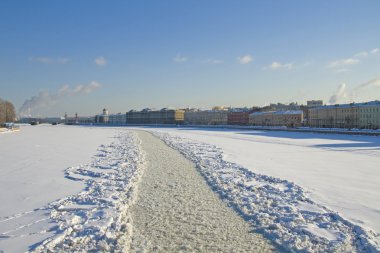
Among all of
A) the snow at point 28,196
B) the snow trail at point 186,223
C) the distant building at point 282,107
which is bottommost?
the snow trail at point 186,223

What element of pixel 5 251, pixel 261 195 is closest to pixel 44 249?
pixel 5 251

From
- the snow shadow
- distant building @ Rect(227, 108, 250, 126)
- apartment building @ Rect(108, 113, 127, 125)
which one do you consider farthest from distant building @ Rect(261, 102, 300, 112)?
the snow shadow

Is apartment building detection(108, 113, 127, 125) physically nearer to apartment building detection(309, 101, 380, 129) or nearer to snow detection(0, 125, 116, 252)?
apartment building detection(309, 101, 380, 129)

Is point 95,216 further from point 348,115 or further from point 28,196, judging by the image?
point 348,115

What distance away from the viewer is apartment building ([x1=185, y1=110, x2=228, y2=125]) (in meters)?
126

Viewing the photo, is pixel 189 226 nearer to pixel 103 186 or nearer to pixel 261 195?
pixel 261 195

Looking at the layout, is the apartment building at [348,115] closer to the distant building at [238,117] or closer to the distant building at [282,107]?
the distant building at [238,117]

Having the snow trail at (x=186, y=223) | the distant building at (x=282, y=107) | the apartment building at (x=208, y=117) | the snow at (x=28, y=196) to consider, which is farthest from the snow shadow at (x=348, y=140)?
the distant building at (x=282, y=107)

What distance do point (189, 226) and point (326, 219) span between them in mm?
2486

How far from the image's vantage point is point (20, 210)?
7.29 m

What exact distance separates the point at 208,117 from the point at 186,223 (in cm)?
12647

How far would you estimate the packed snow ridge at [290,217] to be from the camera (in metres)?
5.53

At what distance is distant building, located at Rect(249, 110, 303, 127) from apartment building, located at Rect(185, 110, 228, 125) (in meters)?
14.7

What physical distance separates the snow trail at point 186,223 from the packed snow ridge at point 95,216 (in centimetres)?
26
